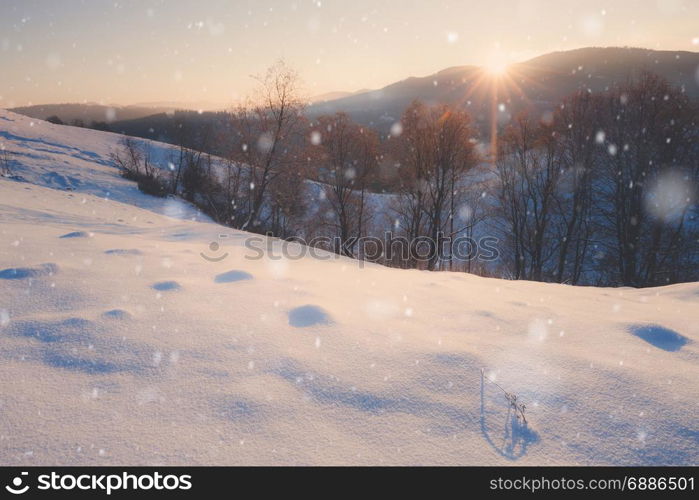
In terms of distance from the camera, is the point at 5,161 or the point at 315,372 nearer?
the point at 315,372

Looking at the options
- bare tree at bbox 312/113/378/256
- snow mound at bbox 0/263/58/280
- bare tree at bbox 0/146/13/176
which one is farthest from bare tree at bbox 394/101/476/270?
bare tree at bbox 0/146/13/176

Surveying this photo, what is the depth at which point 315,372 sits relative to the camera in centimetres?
227

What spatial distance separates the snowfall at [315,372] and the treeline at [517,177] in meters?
11.2

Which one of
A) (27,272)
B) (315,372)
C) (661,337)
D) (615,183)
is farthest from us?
(615,183)

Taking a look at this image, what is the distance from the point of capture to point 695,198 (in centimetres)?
1817

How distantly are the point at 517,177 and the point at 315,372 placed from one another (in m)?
25.5

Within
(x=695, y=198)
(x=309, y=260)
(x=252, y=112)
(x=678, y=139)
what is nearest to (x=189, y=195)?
(x=252, y=112)

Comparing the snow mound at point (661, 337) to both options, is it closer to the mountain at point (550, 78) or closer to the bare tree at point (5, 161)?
the bare tree at point (5, 161)

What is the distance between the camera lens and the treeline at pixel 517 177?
1753 cm

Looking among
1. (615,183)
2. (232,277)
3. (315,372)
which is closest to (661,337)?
(315,372)

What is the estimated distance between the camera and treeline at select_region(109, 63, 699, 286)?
1753 cm

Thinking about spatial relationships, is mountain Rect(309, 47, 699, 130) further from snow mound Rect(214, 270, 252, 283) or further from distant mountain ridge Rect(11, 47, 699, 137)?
snow mound Rect(214, 270, 252, 283)

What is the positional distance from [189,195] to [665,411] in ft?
78.7

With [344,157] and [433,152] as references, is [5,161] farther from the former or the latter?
[433,152]
